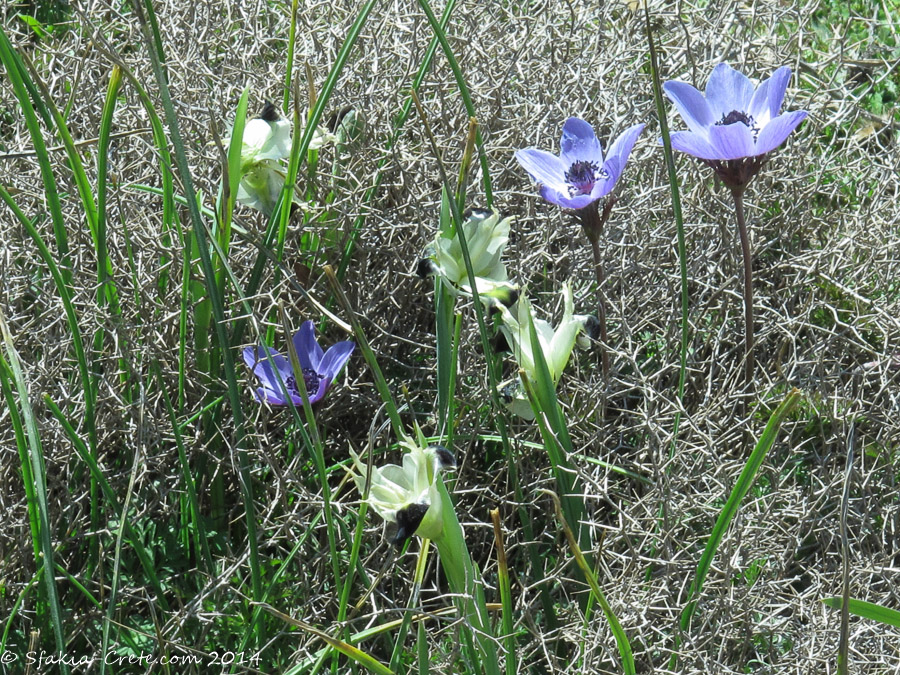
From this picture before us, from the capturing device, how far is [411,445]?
0.66 meters

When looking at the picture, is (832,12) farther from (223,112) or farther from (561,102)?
(223,112)

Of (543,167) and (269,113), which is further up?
(269,113)

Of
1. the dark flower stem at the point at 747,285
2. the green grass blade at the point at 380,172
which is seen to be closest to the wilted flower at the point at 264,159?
the green grass blade at the point at 380,172

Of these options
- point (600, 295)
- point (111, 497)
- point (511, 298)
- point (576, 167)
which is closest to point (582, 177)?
point (576, 167)

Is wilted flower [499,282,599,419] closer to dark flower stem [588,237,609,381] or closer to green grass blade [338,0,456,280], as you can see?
dark flower stem [588,237,609,381]

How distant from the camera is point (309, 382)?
0.94 m

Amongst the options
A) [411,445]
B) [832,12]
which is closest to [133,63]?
[411,445]

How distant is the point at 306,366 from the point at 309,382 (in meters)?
0.03

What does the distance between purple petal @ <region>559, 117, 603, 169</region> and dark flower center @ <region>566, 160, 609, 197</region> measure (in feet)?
0.04

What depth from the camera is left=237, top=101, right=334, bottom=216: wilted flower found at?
39.4 inches

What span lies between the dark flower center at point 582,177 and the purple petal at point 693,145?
9cm

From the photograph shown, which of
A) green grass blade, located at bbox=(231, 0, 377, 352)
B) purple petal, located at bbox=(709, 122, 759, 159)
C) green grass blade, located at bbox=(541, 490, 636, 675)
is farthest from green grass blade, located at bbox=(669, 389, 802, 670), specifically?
green grass blade, located at bbox=(231, 0, 377, 352)

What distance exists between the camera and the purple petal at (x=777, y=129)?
2.83 ft

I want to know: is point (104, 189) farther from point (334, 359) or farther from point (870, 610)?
point (870, 610)
